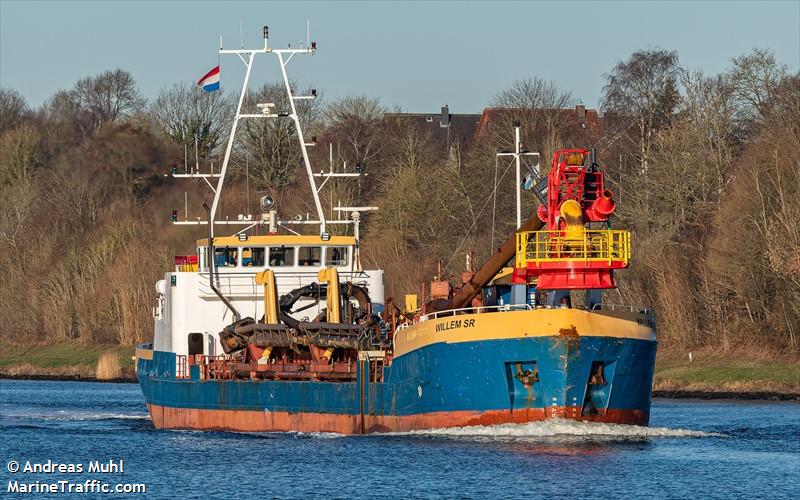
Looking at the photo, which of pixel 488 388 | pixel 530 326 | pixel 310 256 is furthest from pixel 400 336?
pixel 310 256

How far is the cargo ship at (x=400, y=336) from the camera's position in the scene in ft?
124

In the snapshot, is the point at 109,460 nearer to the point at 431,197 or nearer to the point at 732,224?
the point at 732,224

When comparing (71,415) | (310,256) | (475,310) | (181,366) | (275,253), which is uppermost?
(275,253)

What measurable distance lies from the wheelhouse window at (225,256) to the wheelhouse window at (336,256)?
2.85 m

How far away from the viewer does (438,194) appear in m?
80.6

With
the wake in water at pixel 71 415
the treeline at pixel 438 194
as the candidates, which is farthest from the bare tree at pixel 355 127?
the wake in water at pixel 71 415

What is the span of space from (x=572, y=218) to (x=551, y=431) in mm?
5241

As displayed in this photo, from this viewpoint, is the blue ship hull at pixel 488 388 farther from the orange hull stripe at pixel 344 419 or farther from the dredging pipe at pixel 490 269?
the dredging pipe at pixel 490 269

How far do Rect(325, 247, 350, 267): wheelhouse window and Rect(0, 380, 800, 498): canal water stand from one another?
23.0 feet

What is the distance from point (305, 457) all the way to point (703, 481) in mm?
9790

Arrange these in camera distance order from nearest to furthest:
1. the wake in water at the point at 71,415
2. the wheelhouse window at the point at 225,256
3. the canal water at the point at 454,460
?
the canal water at the point at 454,460 → the wheelhouse window at the point at 225,256 → the wake in water at the point at 71,415

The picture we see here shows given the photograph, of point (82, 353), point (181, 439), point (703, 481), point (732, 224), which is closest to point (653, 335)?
point (703, 481)

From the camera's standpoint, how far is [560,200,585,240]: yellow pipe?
126 ft

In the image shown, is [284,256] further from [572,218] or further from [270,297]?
[572,218]
